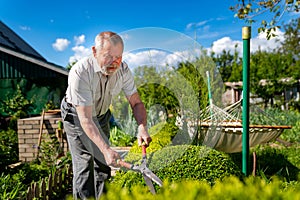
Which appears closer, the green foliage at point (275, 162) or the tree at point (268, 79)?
the green foliage at point (275, 162)

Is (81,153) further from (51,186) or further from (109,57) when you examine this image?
(51,186)

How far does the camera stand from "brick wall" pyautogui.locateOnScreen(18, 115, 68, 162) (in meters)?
5.17

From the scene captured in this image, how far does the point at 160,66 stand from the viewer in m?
2.07

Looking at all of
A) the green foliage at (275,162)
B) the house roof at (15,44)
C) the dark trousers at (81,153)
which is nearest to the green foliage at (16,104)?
the house roof at (15,44)

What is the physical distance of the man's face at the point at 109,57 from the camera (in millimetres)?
1912

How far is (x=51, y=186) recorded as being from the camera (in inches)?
131

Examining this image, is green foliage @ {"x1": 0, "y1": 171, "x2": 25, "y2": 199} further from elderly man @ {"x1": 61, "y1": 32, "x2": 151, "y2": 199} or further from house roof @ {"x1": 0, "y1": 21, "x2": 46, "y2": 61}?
house roof @ {"x1": 0, "y1": 21, "x2": 46, "y2": 61}

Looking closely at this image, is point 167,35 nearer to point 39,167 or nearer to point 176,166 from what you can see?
point 176,166

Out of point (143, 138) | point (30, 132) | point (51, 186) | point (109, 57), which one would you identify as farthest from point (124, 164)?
point (30, 132)

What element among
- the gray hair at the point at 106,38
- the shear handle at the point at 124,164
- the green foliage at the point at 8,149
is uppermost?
the gray hair at the point at 106,38

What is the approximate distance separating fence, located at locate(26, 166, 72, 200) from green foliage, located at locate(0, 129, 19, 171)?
0.84 meters

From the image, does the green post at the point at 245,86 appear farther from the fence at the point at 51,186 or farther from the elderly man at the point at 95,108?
the fence at the point at 51,186

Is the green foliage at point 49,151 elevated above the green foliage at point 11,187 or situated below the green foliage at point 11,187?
above

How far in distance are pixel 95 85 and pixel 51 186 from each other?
160cm
